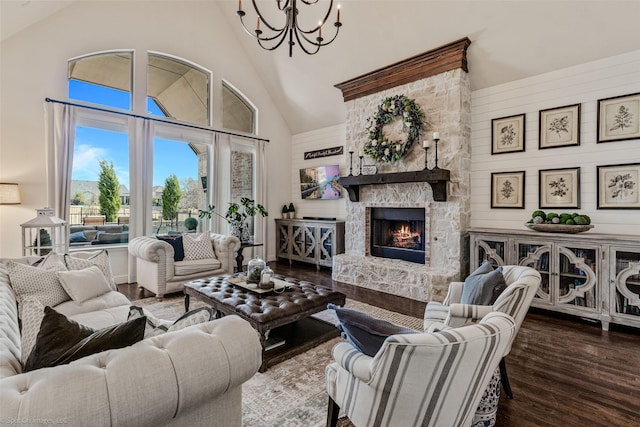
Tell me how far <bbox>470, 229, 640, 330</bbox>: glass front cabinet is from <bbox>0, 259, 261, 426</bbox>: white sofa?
152 inches

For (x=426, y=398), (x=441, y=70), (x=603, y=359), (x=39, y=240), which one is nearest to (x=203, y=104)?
(x=39, y=240)

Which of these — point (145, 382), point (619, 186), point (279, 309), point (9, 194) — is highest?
point (619, 186)

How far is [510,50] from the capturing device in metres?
4.10

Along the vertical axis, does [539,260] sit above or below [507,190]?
below

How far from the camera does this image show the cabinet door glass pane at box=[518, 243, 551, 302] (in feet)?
12.3

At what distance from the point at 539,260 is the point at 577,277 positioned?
0.39 m

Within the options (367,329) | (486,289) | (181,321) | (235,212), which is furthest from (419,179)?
(181,321)

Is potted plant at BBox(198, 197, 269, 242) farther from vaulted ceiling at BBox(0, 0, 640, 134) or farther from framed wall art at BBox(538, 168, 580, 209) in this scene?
framed wall art at BBox(538, 168, 580, 209)

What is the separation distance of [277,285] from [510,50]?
166 inches

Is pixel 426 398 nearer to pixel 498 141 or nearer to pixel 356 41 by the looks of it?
pixel 498 141

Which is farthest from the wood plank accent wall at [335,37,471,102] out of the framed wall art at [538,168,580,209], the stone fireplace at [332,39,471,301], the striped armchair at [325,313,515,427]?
the striped armchair at [325,313,515,427]

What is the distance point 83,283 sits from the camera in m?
2.69

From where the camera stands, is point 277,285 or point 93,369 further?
point 277,285

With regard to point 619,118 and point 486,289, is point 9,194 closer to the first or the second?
point 486,289
